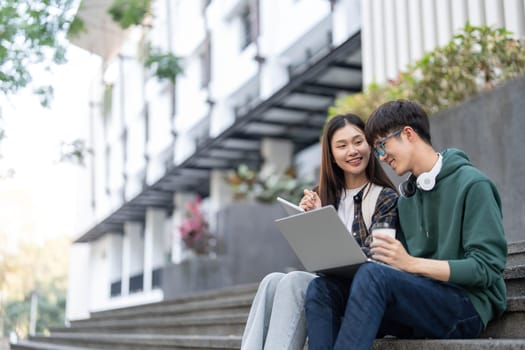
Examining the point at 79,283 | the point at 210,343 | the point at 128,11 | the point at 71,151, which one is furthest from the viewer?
A: the point at 79,283

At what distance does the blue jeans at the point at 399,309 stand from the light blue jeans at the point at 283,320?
0.64 ft

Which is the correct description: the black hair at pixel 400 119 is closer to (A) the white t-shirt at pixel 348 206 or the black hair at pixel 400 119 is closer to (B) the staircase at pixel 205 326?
(A) the white t-shirt at pixel 348 206

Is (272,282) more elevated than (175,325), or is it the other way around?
(272,282)

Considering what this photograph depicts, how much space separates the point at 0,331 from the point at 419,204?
36023 mm

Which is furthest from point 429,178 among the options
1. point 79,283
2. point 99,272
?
point 79,283

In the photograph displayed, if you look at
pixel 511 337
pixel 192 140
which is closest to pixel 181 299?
pixel 511 337

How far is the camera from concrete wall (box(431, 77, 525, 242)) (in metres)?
4.75

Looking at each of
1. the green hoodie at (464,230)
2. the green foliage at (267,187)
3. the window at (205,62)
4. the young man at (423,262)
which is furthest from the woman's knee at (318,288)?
the window at (205,62)

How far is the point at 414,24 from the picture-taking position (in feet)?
26.0

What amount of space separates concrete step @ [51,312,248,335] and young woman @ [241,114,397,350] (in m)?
2.27

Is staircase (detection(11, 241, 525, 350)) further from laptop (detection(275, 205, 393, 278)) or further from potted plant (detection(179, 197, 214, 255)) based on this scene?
potted plant (detection(179, 197, 214, 255))

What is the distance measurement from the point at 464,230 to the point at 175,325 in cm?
496

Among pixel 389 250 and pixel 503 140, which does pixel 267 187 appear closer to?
pixel 503 140

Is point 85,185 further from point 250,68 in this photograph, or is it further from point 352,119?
point 352,119
